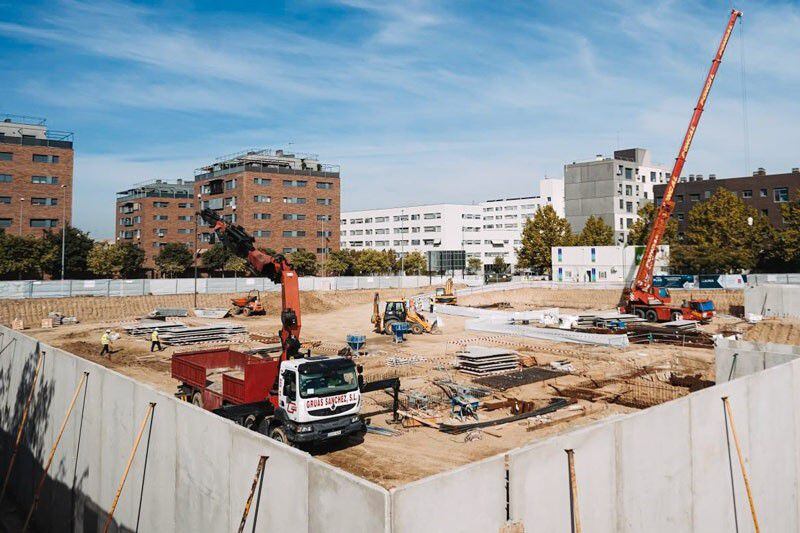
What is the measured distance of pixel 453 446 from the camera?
16500mm

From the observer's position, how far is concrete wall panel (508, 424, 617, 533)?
7.98 m

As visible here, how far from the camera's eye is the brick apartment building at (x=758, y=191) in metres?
77.6

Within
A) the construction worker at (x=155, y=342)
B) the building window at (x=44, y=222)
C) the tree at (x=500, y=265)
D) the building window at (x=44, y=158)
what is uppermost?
the building window at (x=44, y=158)

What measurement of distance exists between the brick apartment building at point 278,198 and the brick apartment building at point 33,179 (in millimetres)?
19034

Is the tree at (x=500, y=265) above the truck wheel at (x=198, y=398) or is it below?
above

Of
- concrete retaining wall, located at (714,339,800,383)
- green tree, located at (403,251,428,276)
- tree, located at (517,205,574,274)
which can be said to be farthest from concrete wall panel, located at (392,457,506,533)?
green tree, located at (403,251,428,276)

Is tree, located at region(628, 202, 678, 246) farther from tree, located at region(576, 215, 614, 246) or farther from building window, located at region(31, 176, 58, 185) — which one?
building window, located at region(31, 176, 58, 185)

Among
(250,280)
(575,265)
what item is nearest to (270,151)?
→ (250,280)

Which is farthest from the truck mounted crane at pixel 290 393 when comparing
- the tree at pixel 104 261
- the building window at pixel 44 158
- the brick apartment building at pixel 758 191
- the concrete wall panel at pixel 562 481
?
the brick apartment building at pixel 758 191

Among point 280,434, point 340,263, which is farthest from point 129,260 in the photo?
point 280,434

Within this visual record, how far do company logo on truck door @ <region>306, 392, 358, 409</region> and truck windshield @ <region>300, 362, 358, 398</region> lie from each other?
0.11 meters

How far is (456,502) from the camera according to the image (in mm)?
7152

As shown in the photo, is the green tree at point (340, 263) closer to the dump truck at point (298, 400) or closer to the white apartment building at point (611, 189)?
the white apartment building at point (611, 189)

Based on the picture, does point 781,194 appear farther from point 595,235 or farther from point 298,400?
point 298,400
